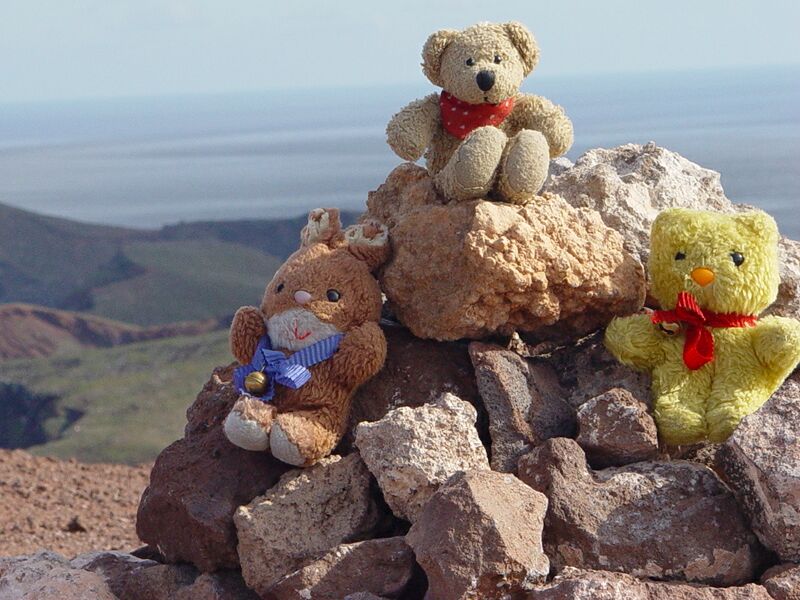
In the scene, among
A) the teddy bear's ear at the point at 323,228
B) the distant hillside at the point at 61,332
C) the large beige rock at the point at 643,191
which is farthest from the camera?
the distant hillside at the point at 61,332

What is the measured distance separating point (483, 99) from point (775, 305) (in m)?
1.39

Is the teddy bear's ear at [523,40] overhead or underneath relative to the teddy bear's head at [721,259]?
overhead

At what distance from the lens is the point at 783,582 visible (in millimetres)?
3248

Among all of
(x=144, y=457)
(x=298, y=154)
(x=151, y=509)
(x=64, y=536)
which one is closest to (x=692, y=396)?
(x=151, y=509)

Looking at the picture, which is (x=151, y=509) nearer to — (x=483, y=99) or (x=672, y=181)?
(x=483, y=99)

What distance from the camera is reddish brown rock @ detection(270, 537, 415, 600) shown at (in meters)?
3.44

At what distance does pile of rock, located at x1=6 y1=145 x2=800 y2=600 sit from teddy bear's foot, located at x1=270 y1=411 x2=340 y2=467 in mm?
78

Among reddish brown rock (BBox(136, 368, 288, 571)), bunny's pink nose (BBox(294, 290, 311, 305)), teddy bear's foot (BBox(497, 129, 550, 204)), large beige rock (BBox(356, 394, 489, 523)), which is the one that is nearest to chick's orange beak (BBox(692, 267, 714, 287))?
teddy bear's foot (BBox(497, 129, 550, 204))

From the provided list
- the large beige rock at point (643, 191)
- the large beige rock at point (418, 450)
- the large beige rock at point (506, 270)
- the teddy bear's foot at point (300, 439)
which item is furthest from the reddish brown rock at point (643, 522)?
the large beige rock at point (643, 191)

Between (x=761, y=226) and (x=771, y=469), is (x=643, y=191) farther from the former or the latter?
(x=771, y=469)

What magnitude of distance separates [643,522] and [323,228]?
1.63 metres

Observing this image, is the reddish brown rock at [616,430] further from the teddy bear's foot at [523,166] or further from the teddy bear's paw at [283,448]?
the teddy bear's paw at [283,448]

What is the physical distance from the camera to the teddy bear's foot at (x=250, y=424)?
3.75 m

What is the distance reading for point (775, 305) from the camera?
4.20m
